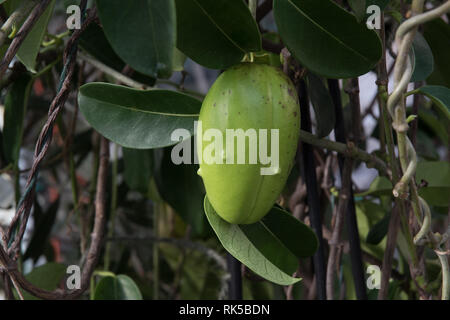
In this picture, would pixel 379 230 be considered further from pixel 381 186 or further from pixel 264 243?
pixel 264 243

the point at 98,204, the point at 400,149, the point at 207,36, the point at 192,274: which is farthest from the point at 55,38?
the point at 192,274

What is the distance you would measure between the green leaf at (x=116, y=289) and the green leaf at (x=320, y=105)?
0.90ft

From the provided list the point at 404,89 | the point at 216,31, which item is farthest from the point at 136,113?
the point at 404,89

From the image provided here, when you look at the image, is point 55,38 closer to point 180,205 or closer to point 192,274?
point 180,205

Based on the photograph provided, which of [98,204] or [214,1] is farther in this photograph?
[98,204]

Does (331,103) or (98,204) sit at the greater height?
(331,103)

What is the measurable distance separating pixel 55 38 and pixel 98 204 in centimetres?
20

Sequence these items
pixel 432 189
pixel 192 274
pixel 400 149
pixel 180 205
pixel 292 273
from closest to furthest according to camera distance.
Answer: pixel 400 149, pixel 292 273, pixel 432 189, pixel 180 205, pixel 192 274

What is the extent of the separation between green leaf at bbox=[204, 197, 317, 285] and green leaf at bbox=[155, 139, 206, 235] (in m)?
0.23

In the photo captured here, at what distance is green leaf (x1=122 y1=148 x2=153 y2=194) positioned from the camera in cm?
74

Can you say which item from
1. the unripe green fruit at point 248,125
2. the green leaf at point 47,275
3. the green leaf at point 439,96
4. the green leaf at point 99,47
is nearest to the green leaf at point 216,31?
the unripe green fruit at point 248,125

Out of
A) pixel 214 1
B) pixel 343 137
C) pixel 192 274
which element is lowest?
pixel 192 274

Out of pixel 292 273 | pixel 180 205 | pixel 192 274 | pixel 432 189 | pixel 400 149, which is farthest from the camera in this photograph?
pixel 192 274

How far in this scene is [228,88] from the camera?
1.19ft
